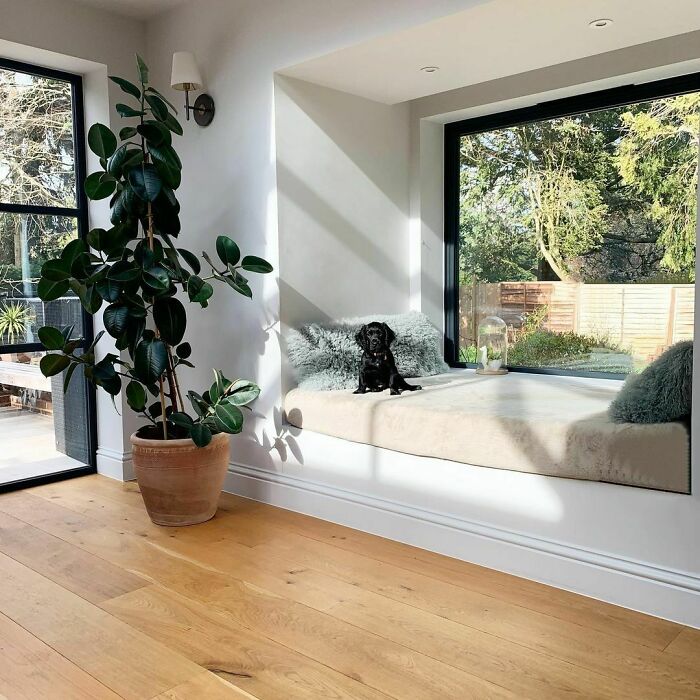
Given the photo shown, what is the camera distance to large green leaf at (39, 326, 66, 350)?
A: 10.4ft

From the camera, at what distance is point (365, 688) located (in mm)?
1905

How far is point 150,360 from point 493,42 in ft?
6.32

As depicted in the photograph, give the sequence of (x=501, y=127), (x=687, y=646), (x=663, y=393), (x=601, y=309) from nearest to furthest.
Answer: (x=687, y=646)
(x=663, y=393)
(x=601, y=309)
(x=501, y=127)

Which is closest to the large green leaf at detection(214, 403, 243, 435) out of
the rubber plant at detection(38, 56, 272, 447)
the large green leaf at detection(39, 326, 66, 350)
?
the rubber plant at detection(38, 56, 272, 447)

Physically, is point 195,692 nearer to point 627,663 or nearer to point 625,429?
point 627,663

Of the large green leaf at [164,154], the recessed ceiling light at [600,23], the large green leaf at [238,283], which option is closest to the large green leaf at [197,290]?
the large green leaf at [238,283]

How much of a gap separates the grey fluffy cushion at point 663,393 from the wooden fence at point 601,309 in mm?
862

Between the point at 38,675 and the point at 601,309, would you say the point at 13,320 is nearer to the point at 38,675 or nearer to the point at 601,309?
the point at 38,675

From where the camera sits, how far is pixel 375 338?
3.29 m

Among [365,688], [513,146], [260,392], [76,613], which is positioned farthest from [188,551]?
[513,146]

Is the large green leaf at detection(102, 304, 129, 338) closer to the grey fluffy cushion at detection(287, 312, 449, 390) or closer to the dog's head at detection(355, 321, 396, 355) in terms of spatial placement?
the grey fluffy cushion at detection(287, 312, 449, 390)

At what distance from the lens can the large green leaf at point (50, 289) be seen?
3.07 metres

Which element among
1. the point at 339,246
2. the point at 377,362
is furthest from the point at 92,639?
the point at 339,246

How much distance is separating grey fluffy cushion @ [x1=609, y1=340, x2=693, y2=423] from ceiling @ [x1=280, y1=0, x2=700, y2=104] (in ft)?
4.13
